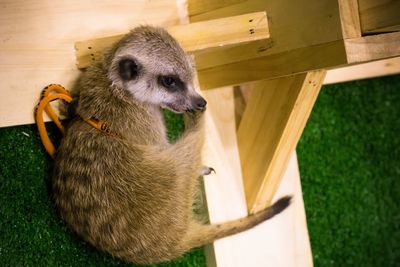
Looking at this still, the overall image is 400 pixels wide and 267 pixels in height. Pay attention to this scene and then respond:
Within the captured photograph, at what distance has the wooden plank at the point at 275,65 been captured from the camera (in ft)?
3.45

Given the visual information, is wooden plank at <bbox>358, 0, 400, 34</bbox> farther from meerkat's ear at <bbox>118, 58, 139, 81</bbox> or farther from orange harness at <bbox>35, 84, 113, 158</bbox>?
orange harness at <bbox>35, 84, 113, 158</bbox>

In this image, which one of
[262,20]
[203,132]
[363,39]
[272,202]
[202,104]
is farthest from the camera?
[272,202]

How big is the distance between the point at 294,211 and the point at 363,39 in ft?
2.60

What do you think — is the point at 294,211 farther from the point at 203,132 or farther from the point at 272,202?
the point at 203,132

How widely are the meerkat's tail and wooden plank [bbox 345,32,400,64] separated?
61 cm

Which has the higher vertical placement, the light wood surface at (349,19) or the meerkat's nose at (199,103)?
the light wood surface at (349,19)

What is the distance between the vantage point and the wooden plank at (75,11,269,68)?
1.13 m

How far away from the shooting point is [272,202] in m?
1.60

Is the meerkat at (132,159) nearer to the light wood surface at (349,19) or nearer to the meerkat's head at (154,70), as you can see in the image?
the meerkat's head at (154,70)

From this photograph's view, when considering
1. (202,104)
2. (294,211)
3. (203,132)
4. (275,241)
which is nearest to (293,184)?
(294,211)

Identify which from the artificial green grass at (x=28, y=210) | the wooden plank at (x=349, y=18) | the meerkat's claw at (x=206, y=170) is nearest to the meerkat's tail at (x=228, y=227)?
the meerkat's claw at (x=206, y=170)

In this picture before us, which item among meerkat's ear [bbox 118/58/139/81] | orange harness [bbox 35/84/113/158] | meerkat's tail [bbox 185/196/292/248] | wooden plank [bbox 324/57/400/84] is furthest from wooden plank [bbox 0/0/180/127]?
wooden plank [bbox 324/57/400/84]

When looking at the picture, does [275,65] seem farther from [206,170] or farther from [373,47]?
[206,170]

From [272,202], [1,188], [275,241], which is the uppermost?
[1,188]
